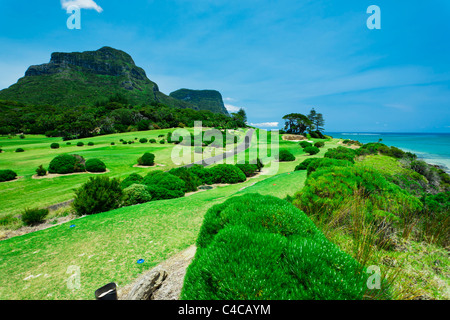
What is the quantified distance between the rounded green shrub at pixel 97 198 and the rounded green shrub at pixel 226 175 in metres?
7.28

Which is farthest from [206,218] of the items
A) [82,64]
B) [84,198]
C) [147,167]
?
[82,64]

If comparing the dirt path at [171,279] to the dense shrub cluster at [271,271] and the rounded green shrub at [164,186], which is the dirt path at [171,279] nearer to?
the dense shrub cluster at [271,271]

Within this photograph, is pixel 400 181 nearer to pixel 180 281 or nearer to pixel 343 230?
pixel 343 230

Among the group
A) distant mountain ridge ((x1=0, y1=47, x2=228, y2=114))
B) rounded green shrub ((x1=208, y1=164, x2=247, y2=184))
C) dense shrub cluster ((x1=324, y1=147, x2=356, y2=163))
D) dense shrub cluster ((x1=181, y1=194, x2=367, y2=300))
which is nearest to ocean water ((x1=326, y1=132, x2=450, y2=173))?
dense shrub cluster ((x1=324, y1=147, x2=356, y2=163))

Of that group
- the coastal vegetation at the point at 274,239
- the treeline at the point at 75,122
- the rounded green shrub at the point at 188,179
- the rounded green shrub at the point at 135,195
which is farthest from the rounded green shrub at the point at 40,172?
the treeline at the point at 75,122

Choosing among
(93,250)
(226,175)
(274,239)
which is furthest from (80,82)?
(274,239)

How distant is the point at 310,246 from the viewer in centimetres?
195

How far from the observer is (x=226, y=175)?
1430 cm

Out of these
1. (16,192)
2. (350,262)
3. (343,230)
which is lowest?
(16,192)

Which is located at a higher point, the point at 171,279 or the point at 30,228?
the point at 171,279

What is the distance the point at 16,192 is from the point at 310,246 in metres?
15.8

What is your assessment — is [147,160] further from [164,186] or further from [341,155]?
[341,155]

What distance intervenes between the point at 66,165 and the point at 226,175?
12.7 m

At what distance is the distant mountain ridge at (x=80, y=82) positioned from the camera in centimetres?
7612
